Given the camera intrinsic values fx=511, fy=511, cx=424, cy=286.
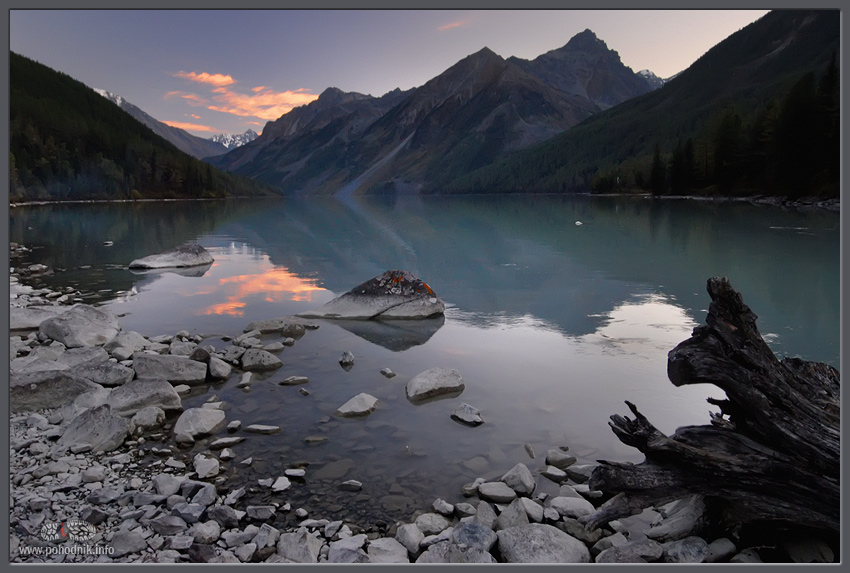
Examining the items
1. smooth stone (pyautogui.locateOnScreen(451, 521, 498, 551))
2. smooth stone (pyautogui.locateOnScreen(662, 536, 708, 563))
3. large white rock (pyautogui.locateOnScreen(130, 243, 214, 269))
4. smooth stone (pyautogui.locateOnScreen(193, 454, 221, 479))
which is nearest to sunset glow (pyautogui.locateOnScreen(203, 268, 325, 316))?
large white rock (pyautogui.locateOnScreen(130, 243, 214, 269))

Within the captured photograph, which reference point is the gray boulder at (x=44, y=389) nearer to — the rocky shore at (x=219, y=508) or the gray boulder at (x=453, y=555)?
the rocky shore at (x=219, y=508)

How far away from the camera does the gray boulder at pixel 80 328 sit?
1016 centimetres

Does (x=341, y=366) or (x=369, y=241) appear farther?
(x=369, y=241)

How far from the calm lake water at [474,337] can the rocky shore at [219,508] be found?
270 mm

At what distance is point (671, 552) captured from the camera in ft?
12.9

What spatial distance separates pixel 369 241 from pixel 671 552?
103 ft

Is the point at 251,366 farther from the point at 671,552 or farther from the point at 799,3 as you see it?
the point at 799,3

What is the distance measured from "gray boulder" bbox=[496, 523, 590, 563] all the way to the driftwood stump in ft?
0.79

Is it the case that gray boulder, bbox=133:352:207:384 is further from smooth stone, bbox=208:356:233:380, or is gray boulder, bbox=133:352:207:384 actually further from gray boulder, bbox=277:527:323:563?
gray boulder, bbox=277:527:323:563

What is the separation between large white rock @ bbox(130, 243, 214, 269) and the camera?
2169 centimetres

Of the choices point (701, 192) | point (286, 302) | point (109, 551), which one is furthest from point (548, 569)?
point (701, 192)

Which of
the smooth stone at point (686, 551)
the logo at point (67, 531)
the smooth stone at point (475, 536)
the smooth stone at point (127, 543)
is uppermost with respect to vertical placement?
the logo at point (67, 531)

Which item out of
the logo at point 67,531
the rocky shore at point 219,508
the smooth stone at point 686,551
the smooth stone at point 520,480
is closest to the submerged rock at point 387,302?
the rocky shore at point 219,508

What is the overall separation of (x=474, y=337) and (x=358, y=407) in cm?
452
